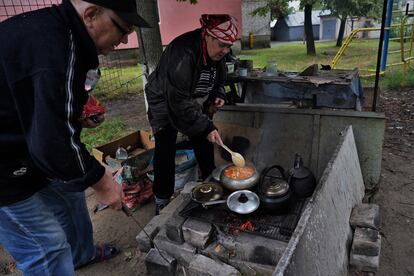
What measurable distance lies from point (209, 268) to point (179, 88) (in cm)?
152

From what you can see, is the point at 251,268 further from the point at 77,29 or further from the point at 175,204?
the point at 77,29

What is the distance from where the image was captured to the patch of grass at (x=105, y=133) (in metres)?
5.60

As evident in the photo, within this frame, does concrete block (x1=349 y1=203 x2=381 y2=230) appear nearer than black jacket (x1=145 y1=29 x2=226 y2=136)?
Yes

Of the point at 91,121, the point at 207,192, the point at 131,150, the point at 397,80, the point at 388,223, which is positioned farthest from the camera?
the point at 397,80

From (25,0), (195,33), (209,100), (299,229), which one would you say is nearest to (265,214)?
(299,229)

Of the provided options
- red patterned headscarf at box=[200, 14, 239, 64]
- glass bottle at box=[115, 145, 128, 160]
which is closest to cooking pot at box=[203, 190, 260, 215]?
red patterned headscarf at box=[200, 14, 239, 64]

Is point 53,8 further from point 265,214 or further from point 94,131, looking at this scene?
point 94,131

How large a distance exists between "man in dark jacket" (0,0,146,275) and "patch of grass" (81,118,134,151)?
3679mm

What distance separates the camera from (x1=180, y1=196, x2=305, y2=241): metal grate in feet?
8.27

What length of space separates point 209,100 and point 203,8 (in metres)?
13.2

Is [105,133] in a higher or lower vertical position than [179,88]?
lower

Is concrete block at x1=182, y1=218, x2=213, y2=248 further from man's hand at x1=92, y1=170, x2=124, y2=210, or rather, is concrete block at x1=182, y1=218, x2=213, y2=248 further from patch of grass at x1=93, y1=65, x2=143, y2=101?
patch of grass at x1=93, y1=65, x2=143, y2=101

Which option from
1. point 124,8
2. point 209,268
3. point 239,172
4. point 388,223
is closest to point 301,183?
point 239,172

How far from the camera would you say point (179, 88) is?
275 cm
